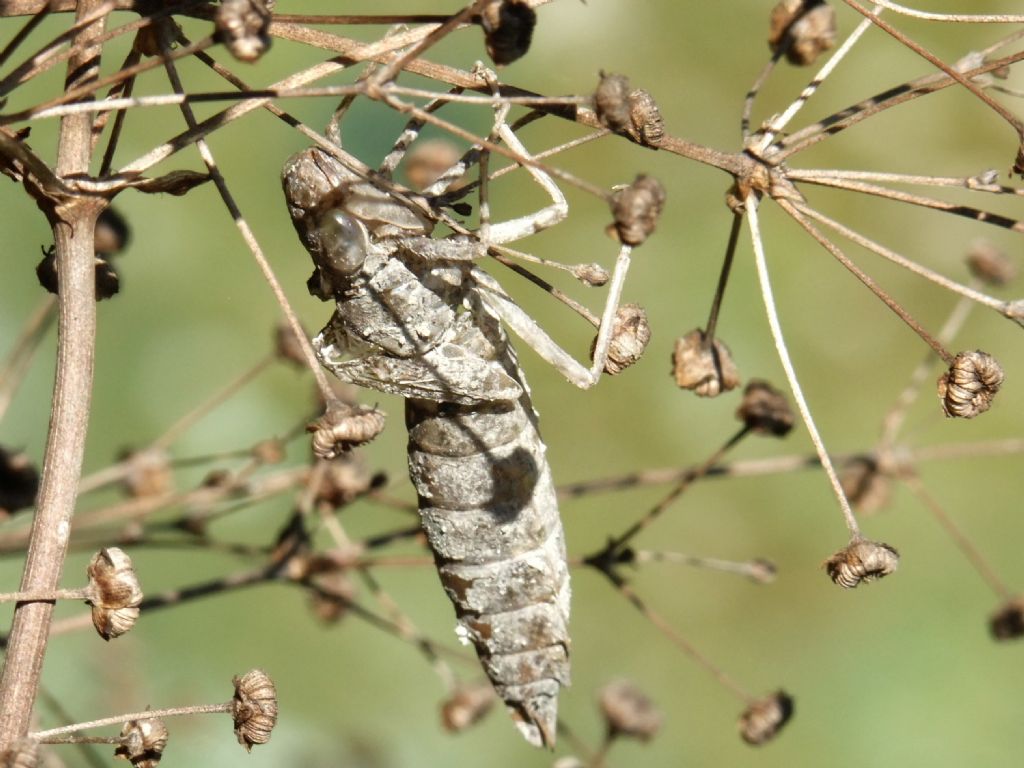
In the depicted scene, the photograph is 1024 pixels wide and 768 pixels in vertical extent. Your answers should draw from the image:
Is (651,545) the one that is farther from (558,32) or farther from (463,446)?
(463,446)

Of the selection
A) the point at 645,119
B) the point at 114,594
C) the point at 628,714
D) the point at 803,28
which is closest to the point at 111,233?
the point at 114,594

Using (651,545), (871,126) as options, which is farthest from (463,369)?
(871,126)

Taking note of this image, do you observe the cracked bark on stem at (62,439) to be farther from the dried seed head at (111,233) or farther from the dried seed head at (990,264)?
the dried seed head at (990,264)

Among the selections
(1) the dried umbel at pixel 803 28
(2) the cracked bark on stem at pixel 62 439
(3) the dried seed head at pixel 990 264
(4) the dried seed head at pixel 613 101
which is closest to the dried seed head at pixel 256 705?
(2) the cracked bark on stem at pixel 62 439

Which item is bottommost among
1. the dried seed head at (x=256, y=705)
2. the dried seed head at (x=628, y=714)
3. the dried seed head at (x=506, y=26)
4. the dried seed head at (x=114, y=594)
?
the dried seed head at (x=256, y=705)

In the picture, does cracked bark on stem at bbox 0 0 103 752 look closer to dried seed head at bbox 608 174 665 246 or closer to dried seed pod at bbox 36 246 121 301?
dried seed pod at bbox 36 246 121 301

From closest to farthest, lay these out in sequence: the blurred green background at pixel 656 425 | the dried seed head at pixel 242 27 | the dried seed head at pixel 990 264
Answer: the dried seed head at pixel 242 27
the dried seed head at pixel 990 264
the blurred green background at pixel 656 425

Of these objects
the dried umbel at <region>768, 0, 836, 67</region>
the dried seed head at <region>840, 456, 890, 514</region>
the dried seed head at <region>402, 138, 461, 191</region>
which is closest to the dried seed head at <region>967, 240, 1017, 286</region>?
the dried seed head at <region>840, 456, 890, 514</region>
